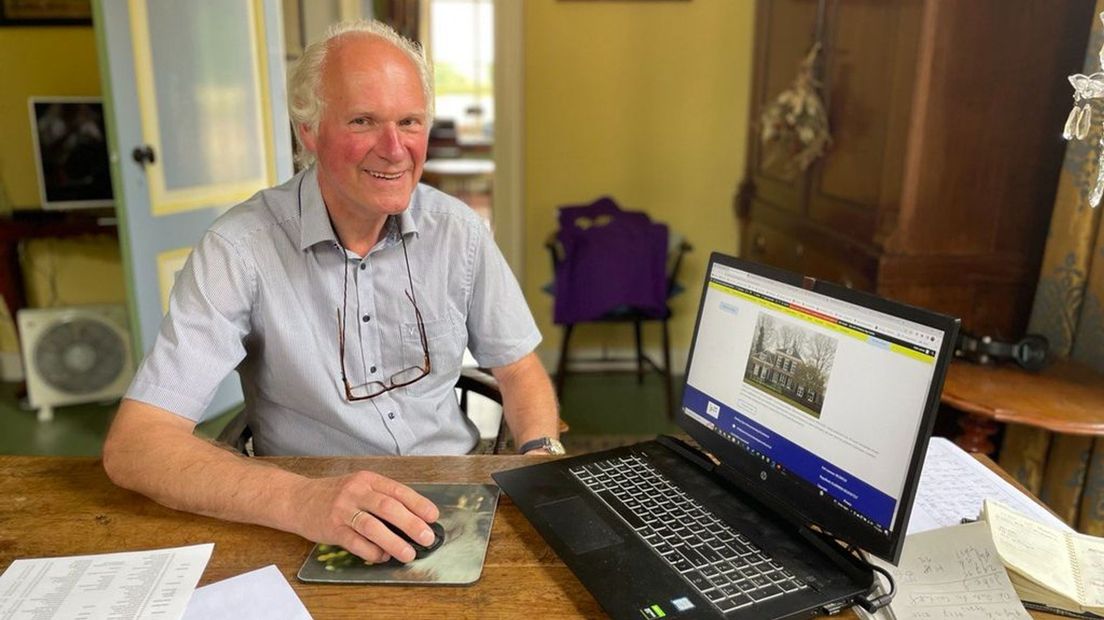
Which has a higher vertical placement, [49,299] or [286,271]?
[286,271]

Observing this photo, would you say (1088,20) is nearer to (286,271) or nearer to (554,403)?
(554,403)

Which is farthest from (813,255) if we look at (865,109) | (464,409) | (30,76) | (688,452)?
(30,76)

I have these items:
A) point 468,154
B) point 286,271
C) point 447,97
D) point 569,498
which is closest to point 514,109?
point 286,271

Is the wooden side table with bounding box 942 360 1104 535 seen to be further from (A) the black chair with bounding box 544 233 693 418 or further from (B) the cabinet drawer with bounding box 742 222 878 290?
(A) the black chair with bounding box 544 233 693 418

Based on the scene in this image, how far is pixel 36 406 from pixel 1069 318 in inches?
145

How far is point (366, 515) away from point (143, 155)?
7.57ft

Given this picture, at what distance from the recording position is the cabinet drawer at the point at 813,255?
8.01 ft

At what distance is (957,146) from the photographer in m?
2.18

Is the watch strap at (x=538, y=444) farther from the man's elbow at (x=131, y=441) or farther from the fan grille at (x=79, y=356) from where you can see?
the fan grille at (x=79, y=356)

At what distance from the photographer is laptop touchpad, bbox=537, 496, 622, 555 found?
0.96 meters

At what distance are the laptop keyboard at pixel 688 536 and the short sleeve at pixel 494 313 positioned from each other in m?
0.46

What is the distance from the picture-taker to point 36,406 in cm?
327

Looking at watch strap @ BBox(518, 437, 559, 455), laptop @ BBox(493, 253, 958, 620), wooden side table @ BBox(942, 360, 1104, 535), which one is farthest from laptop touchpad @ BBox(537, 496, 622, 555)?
wooden side table @ BBox(942, 360, 1104, 535)

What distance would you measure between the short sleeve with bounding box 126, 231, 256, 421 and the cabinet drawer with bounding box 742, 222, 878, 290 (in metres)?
1.56
